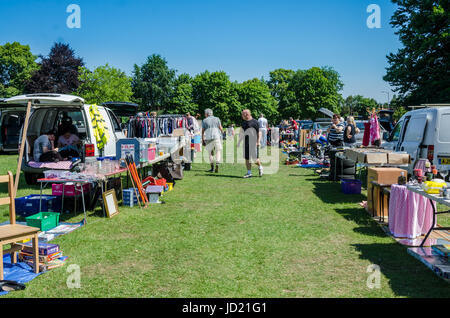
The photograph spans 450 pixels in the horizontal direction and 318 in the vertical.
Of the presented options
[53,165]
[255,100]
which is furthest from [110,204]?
[255,100]

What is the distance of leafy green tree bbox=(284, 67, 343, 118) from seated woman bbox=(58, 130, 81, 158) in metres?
66.5

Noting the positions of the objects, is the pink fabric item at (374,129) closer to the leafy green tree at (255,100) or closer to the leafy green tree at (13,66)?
the leafy green tree at (13,66)

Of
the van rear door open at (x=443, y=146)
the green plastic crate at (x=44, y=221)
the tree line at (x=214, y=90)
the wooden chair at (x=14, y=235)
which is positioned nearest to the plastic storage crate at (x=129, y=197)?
the green plastic crate at (x=44, y=221)

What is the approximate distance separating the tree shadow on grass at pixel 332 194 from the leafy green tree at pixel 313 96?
6432cm

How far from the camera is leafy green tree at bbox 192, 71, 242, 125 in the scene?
7469 cm

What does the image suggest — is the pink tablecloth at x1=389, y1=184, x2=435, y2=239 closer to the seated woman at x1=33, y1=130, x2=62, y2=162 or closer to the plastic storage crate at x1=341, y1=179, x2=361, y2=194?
the plastic storage crate at x1=341, y1=179, x2=361, y2=194

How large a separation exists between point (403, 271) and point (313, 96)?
2820 inches

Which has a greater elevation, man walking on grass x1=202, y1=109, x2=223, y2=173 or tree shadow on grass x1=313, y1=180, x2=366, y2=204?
man walking on grass x1=202, y1=109, x2=223, y2=173

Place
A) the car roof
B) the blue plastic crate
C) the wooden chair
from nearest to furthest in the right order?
the wooden chair → the blue plastic crate → the car roof

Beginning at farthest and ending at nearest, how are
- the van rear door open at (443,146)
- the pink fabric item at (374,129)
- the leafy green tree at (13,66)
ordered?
the leafy green tree at (13,66), the pink fabric item at (374,129), the van rear door open at (443,146)

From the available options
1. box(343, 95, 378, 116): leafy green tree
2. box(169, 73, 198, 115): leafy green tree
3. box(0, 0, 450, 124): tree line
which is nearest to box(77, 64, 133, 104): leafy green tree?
box(0, 0, 450, 124): tree line

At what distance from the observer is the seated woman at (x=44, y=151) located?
8.48 metres
